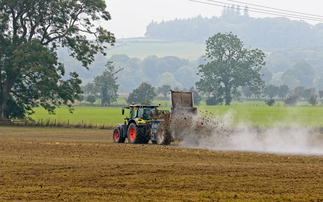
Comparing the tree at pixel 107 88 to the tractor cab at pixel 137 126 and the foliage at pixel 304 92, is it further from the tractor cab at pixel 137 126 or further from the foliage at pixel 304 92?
the tractor cab at pixel 137 126

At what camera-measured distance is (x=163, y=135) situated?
25688 mm

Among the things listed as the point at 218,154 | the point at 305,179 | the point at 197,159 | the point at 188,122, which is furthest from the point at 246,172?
the point at 188,122

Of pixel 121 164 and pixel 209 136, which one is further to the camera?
pixel 209 136

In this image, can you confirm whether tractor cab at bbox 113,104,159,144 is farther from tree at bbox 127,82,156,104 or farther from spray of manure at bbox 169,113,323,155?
tree at bbox 127,82,156,104

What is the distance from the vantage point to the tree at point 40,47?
154ft

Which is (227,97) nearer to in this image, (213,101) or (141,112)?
(213,101)

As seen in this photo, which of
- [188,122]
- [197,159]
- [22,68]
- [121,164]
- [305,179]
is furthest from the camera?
[22,68]

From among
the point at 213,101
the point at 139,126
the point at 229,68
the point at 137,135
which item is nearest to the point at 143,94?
the point at 213,101

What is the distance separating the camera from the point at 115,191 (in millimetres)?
12414

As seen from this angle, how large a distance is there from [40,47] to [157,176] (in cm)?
3490

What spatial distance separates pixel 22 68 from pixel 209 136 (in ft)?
84.6

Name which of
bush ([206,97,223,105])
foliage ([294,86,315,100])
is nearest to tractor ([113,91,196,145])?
bush ([206,97,223,105])

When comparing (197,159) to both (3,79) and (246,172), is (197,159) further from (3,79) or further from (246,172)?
(3,79)

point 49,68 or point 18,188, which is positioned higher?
point 49,68
